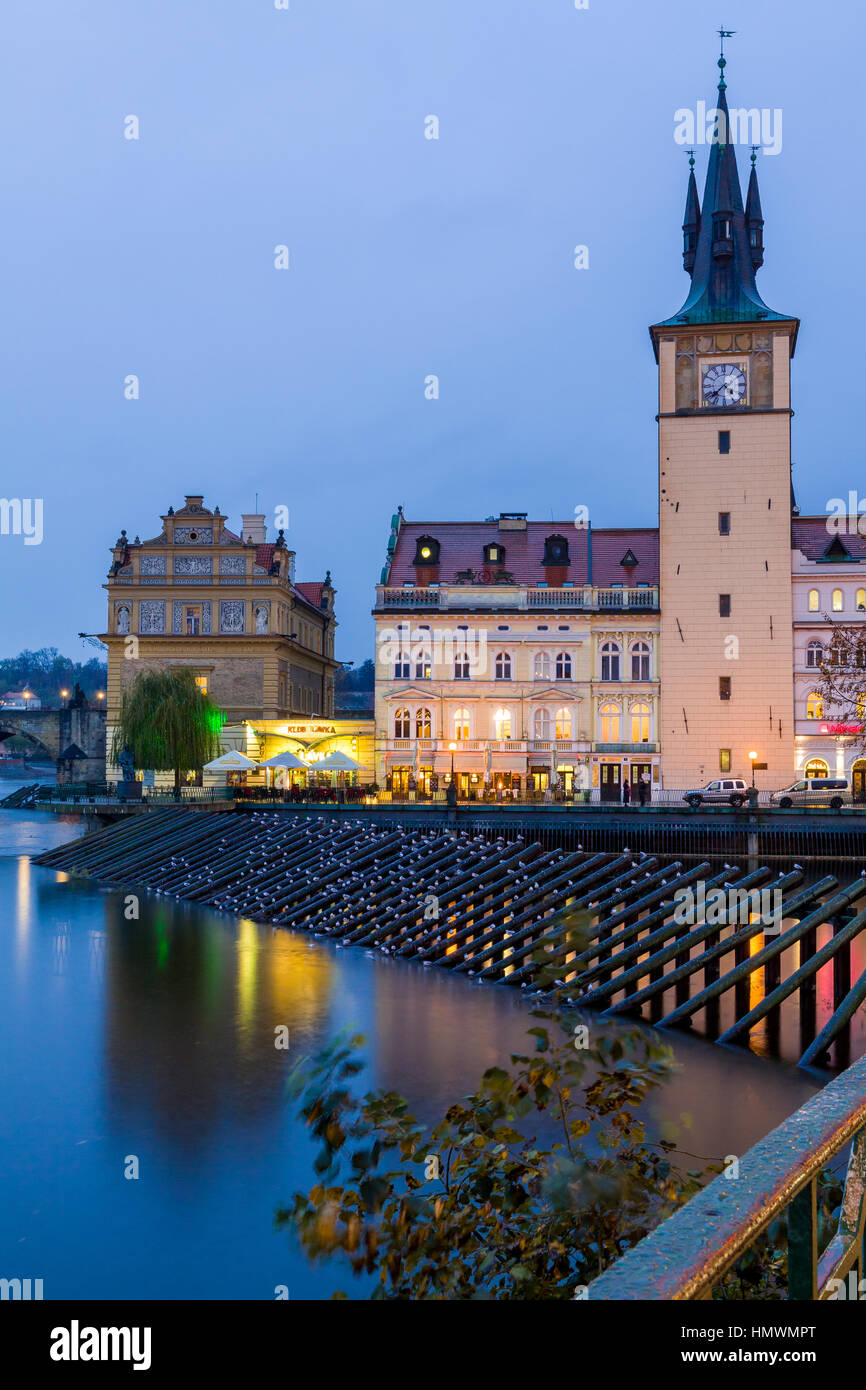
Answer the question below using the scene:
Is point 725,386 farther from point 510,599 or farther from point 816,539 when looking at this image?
point 510,599

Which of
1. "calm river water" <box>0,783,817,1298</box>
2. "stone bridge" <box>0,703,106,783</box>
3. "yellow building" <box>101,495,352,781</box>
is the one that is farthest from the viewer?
"stone bridge" <box>0,703,106,783</box>

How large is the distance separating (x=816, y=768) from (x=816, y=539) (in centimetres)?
1197

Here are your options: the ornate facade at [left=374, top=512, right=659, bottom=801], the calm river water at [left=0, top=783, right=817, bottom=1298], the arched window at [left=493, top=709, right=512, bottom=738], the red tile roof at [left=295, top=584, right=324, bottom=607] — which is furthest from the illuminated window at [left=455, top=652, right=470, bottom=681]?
the calm river water at [left=0, top=783, right=817, bottom=1298]

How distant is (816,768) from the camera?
178 ft

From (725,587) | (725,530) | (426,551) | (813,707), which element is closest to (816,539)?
(725,530)

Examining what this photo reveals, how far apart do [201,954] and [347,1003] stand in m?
6.54

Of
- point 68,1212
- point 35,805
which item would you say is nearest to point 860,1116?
point 68,1212

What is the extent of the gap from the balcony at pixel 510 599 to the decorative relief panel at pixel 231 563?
10390 mm

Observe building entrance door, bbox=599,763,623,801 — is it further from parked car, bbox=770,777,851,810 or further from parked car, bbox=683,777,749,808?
parked car, bbox=770,777,851,810

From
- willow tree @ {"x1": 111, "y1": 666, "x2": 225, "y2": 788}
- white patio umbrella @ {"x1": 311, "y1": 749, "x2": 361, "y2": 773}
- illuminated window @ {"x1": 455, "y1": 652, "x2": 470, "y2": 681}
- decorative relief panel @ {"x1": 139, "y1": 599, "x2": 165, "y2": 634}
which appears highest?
decorative relief panel @ {"x1": 139, "y1": 599, "x2": 165, "y2": 634}

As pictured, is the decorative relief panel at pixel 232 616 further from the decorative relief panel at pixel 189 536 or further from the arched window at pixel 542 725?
the arched window at pixel 542 725

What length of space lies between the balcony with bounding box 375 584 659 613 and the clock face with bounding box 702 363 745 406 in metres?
10.2

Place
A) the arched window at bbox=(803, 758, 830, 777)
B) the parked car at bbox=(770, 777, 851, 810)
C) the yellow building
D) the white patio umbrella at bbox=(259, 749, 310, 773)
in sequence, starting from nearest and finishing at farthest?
the parked car at bbox=(770, 777, 851, 810), the white patio umbrella at bbox=(259, 749, 310, 773), the arched window at bbox=(803, 758, 830, 777), the yellow building

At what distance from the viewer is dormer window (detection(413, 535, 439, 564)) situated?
194 feet
